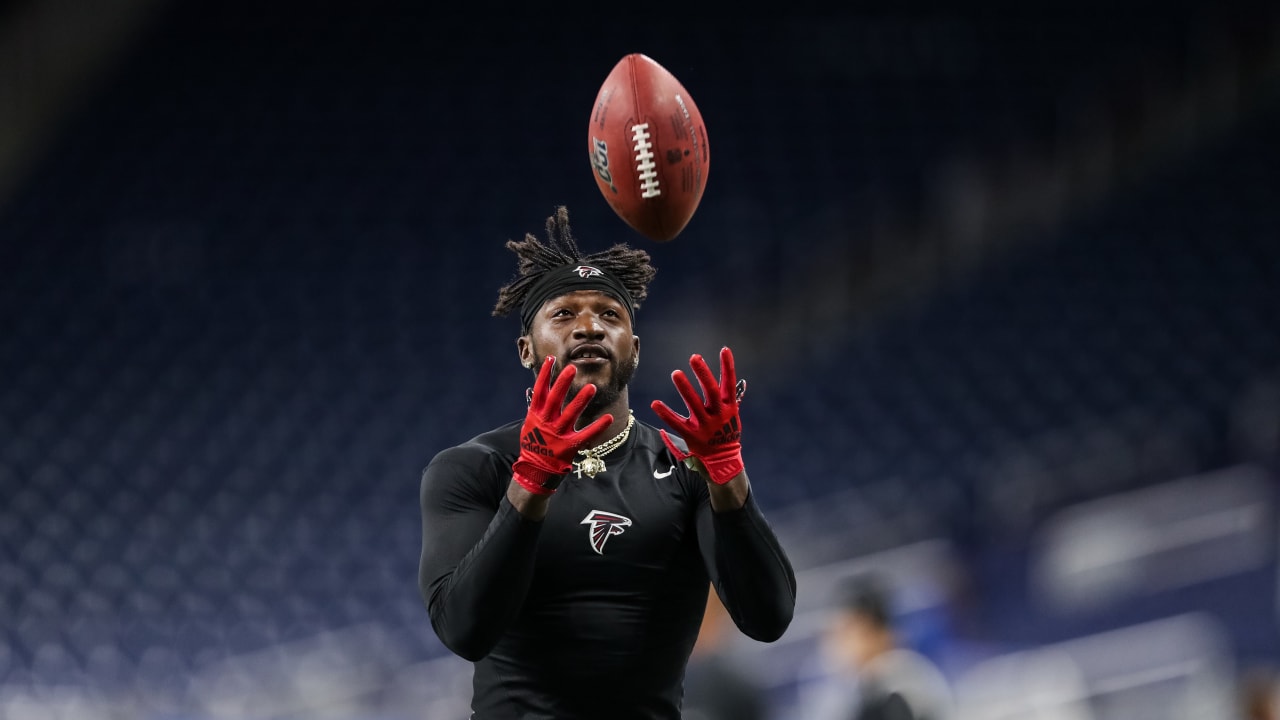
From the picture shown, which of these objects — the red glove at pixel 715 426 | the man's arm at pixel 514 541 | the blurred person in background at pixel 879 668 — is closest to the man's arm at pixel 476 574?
the man's arm at pixel 514 541

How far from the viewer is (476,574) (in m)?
2.00

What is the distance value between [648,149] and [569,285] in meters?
0.58

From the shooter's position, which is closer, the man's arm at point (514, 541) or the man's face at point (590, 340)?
the man's arm at point (514, 541)

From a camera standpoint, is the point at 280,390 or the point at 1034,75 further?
the point at 1034,75

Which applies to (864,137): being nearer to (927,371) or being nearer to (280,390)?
(927,371)

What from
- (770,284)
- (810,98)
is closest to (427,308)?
(770,284)

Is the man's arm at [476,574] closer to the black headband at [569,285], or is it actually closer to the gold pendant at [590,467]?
the gold pendant at [590,467]

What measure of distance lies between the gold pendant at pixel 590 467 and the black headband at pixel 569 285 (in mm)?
248

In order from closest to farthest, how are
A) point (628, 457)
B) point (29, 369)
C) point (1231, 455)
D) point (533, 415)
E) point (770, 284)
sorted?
point (533, 415), point (628, 457), point (1231, 455), point (29, 369), point (770, 284)

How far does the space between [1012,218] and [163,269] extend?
5647 mm

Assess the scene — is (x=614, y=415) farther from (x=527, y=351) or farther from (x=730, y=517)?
(x=730, y=517)

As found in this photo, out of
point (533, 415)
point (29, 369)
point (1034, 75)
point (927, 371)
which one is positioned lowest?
point (533, 415)

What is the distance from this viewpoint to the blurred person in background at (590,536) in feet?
6.58

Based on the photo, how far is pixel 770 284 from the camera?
9070 millimetres
